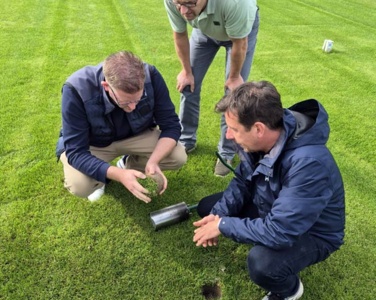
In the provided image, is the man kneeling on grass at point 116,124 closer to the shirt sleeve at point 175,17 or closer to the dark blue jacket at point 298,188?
the shirt sleeve at point 175,17

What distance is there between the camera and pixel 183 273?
288cm

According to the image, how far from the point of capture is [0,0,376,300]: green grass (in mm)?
2812

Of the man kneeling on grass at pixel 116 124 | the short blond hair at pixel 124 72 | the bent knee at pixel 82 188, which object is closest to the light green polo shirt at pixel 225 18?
the man kneeling on grass at pixel 116 124

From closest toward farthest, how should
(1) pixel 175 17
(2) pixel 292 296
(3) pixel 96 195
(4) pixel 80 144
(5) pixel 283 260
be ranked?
(5) pixel 283 260
(2) pixel 292 296
(4) pixel 80 144
(1) pixel 175 17
(3) pixel 96 195

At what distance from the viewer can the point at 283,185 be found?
87.4 inches

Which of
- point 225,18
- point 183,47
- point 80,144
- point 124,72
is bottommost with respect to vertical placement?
point 80,144

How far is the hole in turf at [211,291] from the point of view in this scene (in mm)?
2762

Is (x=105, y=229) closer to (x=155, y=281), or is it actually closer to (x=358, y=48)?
(x=155, y=281)

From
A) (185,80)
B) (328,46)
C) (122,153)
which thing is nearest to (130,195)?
(122,153)

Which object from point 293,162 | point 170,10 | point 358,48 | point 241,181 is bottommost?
point 358,48

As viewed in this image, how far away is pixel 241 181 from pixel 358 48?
6.80 metres

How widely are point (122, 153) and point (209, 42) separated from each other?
4.89ft

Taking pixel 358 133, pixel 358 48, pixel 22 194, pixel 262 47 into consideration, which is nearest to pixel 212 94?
pixel 358 133

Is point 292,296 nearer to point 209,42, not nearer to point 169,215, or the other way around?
point 169,215
